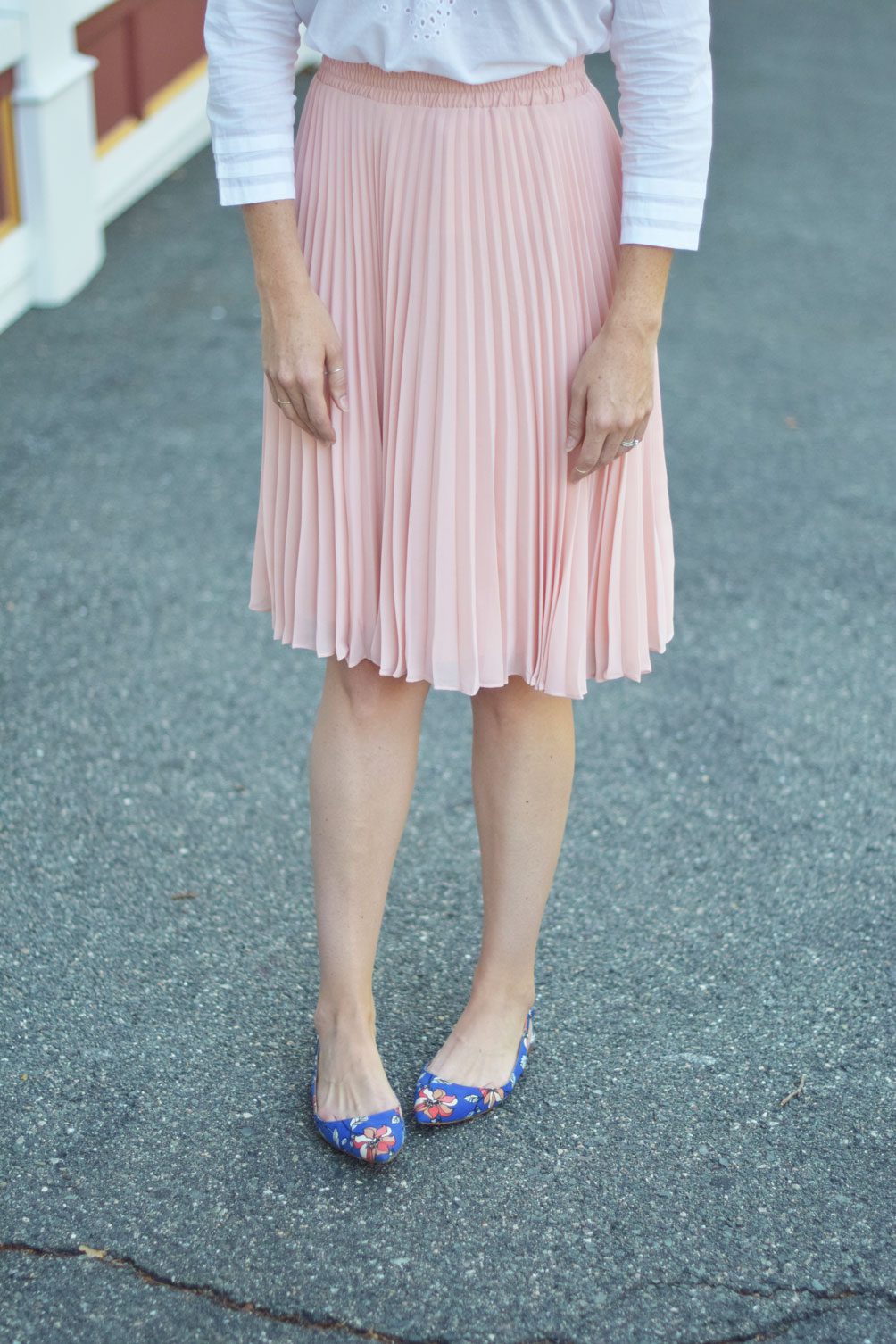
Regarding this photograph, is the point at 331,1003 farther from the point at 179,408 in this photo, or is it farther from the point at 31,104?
the point at 31,104

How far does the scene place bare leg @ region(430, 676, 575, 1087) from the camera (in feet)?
6.08

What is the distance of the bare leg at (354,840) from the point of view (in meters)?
1.82

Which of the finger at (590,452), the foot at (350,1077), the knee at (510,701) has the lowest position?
the foot at (350,1077)

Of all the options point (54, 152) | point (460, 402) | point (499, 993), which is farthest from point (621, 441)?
point (54, 152)

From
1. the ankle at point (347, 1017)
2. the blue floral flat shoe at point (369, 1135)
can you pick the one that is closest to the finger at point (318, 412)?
the ankle at point (347, 1017)

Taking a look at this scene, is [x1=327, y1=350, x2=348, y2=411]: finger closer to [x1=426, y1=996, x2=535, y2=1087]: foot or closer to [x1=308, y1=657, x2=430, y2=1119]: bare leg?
[x1=308, y1=657, x2=430, y2=1119]: bare leg

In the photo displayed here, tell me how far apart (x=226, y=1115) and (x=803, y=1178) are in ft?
2.54

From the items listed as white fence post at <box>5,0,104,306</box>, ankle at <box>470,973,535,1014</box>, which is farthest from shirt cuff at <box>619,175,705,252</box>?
white fence post at <box>5,0,104,306</box>

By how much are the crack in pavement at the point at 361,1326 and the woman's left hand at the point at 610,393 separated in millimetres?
996

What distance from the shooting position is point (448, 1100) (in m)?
1.89

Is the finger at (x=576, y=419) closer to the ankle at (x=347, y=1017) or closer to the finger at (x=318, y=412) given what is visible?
the finger at (x=318, y=412)

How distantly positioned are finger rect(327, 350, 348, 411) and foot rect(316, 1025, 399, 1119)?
2.74 feet

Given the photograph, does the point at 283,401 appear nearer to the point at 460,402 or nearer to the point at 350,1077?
the point at 460,402

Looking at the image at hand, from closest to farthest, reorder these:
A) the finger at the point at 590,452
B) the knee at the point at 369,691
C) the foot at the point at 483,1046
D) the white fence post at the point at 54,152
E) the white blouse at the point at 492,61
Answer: the white blouse at the point at 492,61 < the finger at the point at 590,452 < the knee at the point at 369,691 < the foot at the point at 483,1046 < the white fence post at the point at 54,152
